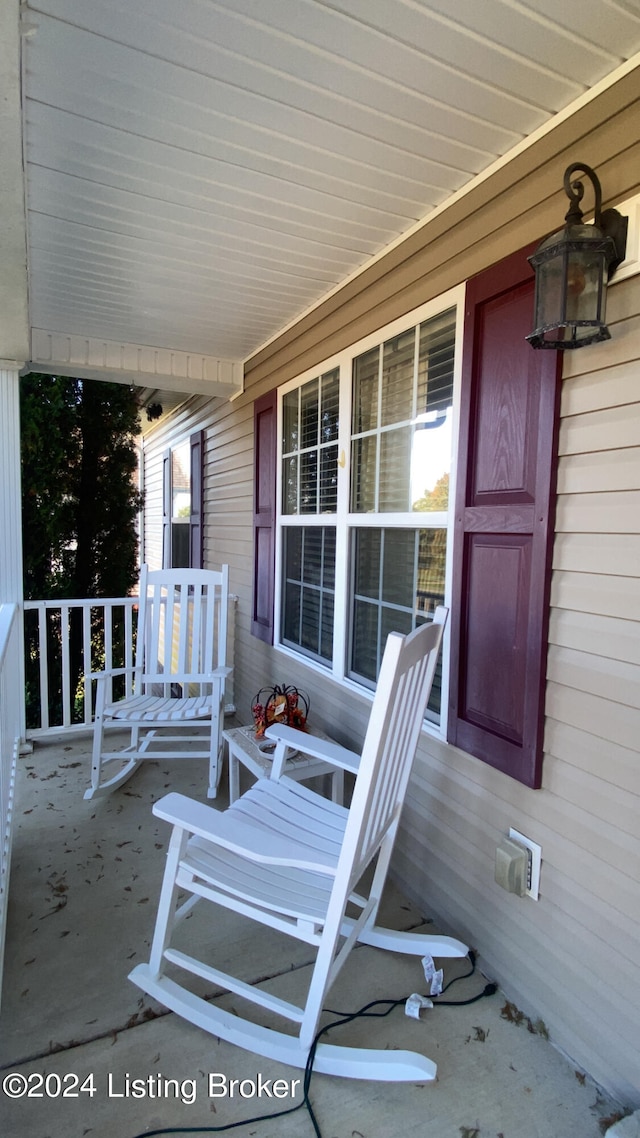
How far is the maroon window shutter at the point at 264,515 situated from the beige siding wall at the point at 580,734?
1735 mm

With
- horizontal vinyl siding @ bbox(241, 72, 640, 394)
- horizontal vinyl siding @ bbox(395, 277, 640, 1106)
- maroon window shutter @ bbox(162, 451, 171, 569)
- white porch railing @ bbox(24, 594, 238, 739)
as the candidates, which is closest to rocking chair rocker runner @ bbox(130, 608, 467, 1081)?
horizontal vinyl siding @ bbox(395, 277, 640, 1106)

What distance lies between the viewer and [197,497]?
17.1ft

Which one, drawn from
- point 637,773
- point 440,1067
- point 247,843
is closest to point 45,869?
point 247,843

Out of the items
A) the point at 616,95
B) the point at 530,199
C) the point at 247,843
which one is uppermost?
the point at 616,95

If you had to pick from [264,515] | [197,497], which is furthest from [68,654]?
[197,497]

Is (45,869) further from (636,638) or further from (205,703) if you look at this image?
(636,638)

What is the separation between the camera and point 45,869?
89.1 inches

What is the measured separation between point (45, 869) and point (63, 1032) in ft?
2.80

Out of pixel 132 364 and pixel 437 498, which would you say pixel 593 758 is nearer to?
pixel 437 498

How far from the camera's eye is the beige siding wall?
1.34 meters

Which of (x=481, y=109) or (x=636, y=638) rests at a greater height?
(x=481, y=109)

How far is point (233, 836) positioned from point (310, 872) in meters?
0.28

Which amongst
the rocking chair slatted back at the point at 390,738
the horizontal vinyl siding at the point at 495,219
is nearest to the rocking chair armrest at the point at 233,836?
the rocking chair slatted back at the point at 390,738

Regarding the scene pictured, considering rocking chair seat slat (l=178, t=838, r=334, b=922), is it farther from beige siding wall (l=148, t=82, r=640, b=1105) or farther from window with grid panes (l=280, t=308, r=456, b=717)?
window with grid panes (l=280, t=308, r=456, b=717)
